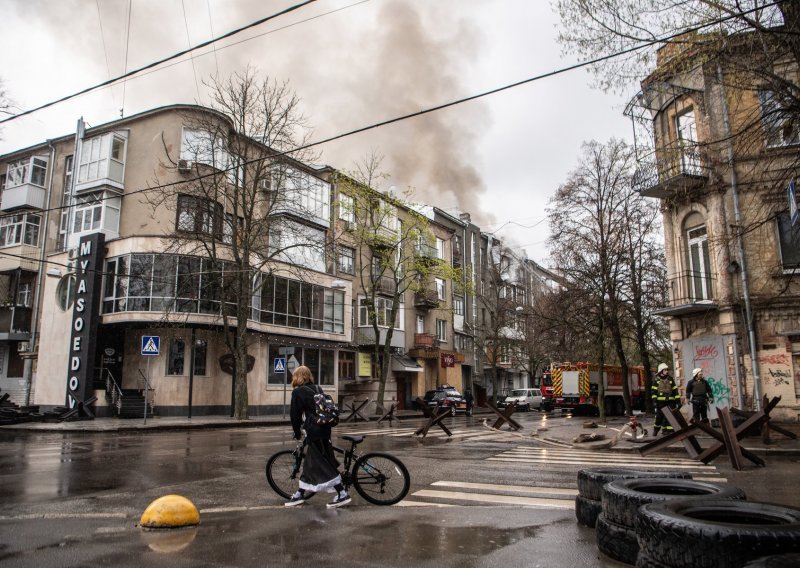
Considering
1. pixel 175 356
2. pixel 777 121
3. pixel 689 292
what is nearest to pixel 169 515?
pixel 777 121

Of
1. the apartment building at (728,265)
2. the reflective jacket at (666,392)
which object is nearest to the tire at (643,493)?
the reflective jacket at (666,392)

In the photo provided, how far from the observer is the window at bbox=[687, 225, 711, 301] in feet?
73.7

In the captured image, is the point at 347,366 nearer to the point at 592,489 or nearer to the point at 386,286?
the point at 386,286

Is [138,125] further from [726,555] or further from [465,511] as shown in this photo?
[726,555]

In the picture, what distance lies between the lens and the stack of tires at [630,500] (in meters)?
4.84

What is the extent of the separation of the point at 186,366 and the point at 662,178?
23534 millimetres

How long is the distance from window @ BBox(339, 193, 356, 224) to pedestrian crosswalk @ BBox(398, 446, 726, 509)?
26.1 m

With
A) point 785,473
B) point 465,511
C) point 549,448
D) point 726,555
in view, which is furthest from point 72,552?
point 549,448

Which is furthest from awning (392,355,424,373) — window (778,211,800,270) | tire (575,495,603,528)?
tire (575,495,603,528)

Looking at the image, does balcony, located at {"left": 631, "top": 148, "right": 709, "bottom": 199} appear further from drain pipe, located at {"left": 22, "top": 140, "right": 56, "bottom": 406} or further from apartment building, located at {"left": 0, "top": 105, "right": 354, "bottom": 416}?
drain pipe, located at {"left": 22, "top": 140, "right": 56, "bottom": 406}

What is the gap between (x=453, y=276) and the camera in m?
41.7

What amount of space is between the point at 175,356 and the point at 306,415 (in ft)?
82.3

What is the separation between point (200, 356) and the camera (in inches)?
1236

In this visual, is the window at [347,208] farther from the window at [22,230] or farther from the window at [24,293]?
the window at [24,293]
